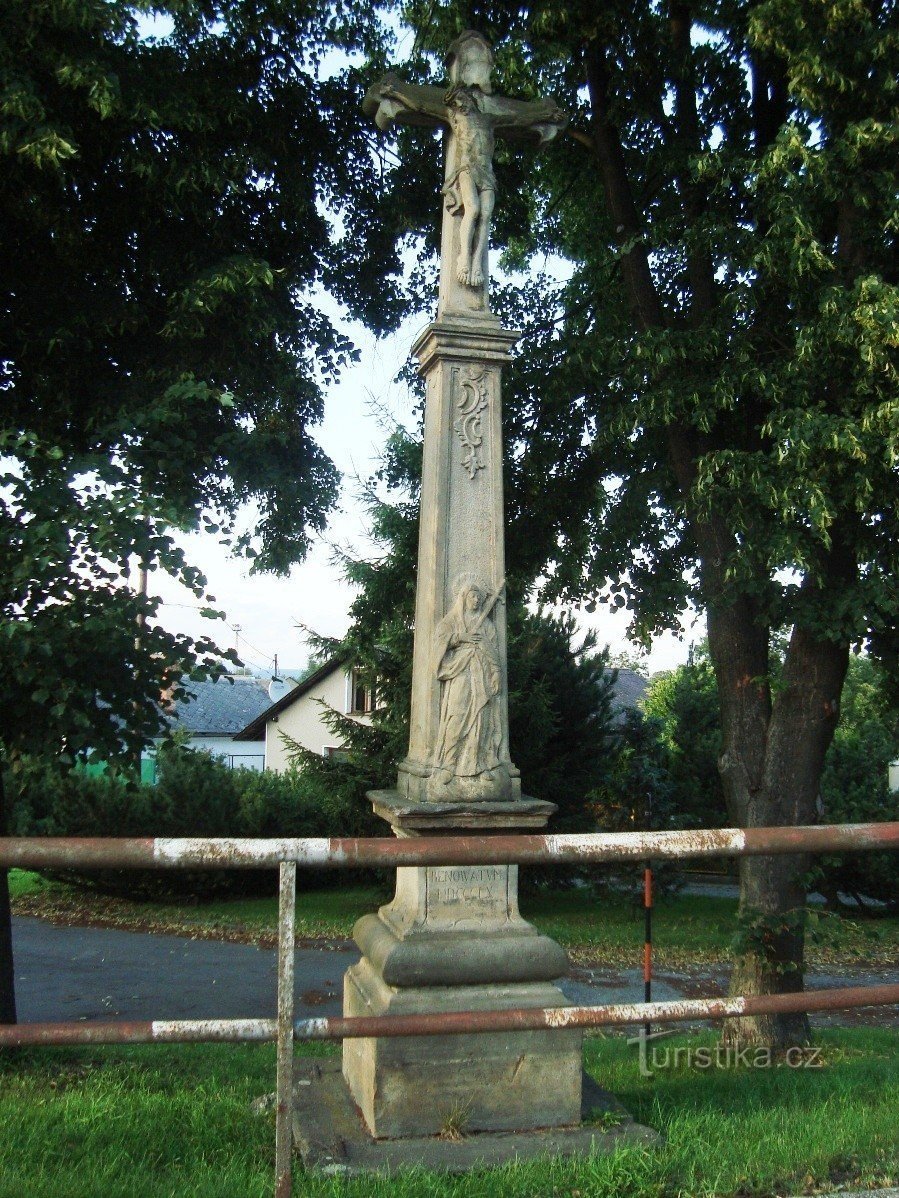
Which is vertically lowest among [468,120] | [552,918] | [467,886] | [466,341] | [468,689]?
[552,918]

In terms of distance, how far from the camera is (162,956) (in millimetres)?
13555

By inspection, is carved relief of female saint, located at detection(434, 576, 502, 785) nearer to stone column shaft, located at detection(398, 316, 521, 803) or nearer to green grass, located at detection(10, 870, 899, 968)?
stone column shaft, located at detection(398, 316, 521, 803)

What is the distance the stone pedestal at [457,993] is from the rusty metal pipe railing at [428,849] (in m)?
1.34

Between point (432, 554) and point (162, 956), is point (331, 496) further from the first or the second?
point (162, 956)

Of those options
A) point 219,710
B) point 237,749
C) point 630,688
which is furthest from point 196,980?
point 237,749

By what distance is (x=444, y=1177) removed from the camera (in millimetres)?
2889

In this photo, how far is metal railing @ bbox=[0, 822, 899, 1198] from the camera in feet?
7.34

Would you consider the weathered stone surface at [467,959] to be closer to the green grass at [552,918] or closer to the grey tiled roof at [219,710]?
the green grass at [552,918]

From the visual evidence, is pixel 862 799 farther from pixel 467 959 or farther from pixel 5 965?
pixel 467 959

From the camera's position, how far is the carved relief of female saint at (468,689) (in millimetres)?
4609

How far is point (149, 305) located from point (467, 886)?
4.90 meters

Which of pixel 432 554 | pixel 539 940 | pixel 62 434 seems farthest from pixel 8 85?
pixel 539 940

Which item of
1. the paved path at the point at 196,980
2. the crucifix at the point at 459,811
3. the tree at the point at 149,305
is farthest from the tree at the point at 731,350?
the paved path at the point at 196,980

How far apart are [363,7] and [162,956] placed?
35.8 feet
